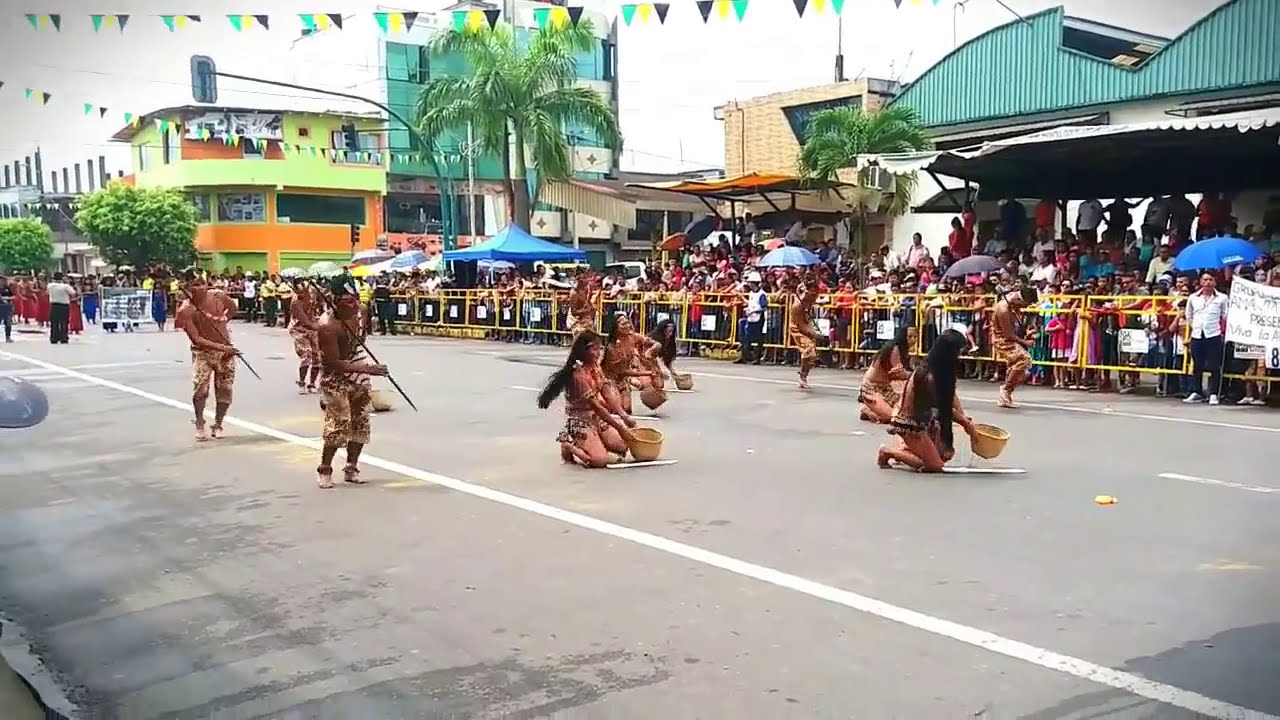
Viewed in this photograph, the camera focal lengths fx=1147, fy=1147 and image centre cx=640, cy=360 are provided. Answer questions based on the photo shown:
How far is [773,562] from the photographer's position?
21.7 ft

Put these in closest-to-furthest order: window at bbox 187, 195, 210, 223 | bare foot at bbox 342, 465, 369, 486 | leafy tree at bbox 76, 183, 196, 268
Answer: bare foot at bbox 342, 465, 369, 486 < leafy tree at bbox 76, 183, 196, 268 < window at bbox 187, 195, 210, 223

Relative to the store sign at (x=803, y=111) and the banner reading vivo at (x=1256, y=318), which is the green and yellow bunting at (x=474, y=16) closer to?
the banner reading vivo at (x=1256, y=318)

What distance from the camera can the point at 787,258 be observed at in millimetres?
23469

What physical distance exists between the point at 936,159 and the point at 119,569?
51.6 ft

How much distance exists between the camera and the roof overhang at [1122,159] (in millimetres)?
16219

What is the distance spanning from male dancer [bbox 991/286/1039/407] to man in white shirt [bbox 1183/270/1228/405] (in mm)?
1982

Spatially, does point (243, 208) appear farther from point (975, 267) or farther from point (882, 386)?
point (882, 386)

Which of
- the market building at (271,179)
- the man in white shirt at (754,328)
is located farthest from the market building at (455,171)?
the man in white shirt at (754,328)

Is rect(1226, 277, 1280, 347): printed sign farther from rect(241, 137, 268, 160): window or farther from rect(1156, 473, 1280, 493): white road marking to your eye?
rect(241, 137, 268, 160): window

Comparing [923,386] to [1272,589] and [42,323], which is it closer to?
[1272,589]

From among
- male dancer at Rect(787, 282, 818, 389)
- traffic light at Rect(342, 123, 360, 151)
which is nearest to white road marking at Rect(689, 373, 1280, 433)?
male dancer at Rect(787, 282, 818, 389)

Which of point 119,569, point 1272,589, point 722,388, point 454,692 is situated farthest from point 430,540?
point 722,388

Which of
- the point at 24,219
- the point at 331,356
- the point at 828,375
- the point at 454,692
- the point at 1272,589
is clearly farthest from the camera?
the point at 24,219

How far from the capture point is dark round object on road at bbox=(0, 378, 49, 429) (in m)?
5.31
